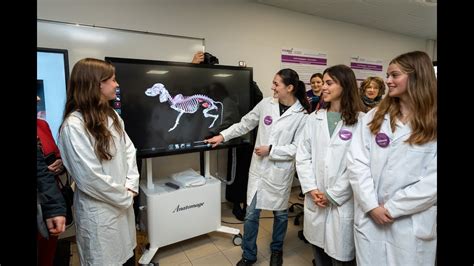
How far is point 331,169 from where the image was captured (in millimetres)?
1460

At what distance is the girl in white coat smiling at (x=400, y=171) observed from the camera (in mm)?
1081

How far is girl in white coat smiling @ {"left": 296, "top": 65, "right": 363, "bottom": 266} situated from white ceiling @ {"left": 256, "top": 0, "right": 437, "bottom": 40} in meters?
2.12

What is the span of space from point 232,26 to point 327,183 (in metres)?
2.25

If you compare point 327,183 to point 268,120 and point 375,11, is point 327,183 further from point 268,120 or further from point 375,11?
point 375,11

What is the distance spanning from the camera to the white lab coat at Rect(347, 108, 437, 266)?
1077mm

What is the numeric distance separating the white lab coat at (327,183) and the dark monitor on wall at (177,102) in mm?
887

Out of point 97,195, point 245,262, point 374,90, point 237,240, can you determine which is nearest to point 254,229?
point 245,262

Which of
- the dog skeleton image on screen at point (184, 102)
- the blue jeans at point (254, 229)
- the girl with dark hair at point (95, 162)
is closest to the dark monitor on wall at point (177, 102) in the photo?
the dog skeleton image on screen at point (184, 102)

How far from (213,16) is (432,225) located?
2697mm

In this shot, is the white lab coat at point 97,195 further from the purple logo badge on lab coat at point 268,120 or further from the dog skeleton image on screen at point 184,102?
the purple logo badge on lab coat at point 268,120

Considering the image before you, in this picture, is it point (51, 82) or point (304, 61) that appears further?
point (304, 61)

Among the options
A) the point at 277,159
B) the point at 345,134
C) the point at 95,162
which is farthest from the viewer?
the point at 277,159
